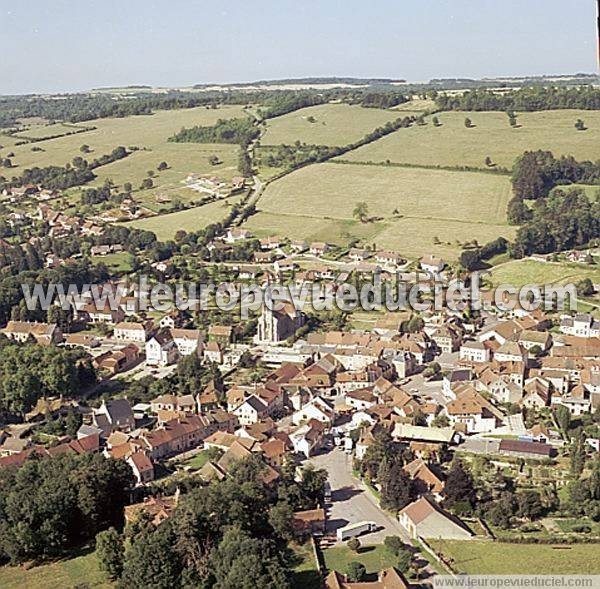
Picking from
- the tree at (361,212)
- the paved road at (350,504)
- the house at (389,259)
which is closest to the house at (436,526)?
the paved road at (350,504)

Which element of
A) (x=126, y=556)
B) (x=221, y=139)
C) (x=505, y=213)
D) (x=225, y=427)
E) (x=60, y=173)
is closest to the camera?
(x=126, y=556)

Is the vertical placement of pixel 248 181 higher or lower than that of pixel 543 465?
higher

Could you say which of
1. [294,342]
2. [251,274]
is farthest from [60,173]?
[294,342]

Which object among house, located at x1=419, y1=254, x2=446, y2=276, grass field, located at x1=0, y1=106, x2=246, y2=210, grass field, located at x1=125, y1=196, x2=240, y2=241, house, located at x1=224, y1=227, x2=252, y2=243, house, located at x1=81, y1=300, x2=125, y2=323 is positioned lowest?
house, located at x1=81, y1=300, x2=125, y2=323

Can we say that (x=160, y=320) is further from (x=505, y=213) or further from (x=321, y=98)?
(x=321, y=98)

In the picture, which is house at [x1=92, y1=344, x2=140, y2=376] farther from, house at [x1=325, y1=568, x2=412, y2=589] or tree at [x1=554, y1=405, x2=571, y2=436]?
house at [x1=325, y1=568, x2=412, y2=589]

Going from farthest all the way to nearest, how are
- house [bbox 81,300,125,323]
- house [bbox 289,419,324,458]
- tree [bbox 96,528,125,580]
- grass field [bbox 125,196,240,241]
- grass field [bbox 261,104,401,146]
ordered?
grass field [bbox 261,104,401,146]
grass field [bbox 125,196,240,241]
house [bbox 81,300,125,323]
house [bbox 289,419,324,458]
tree [bbox 96,528,125,580]

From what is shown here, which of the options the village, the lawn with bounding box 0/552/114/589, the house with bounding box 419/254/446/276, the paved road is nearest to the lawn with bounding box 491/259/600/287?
the house with bounding box 419/254/446/276

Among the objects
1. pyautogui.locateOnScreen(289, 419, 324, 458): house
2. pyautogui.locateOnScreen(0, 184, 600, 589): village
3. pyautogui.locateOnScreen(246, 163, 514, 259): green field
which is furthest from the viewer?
pyautogui.locateOnScreen(246, 163, 514, 259): green field
